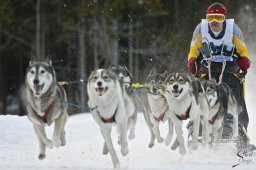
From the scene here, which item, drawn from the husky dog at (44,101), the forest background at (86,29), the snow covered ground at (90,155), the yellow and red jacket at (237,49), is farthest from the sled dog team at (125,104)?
the forest background at (86,29)

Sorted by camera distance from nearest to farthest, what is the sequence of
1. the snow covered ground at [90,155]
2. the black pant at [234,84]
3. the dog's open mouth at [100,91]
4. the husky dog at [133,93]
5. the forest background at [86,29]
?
the dog's open mouth at [100,91] → the snow covered ground at [90,155] → the husky dog at [133,93] → the black pant at [234,84] → the forest background at [86,29]

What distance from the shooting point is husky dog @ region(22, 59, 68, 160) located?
718cm

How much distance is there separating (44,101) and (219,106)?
190 cm

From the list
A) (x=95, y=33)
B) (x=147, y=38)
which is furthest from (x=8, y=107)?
(x=147, y=38)

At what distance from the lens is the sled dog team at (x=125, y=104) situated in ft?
23.8

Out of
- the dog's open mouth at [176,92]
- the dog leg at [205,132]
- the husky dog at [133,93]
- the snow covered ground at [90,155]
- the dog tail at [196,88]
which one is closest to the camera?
the snow covered ground at [90,155]

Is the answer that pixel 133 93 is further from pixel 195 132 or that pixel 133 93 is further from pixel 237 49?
pixel 237 49

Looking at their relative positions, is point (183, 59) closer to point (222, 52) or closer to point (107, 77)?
point (222, 52)

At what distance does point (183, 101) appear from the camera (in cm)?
783

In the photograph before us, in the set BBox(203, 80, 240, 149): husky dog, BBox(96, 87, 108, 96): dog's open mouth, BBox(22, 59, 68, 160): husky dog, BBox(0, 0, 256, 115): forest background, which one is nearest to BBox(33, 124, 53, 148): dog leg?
BBox(22, 59, 68, 160): husky dog

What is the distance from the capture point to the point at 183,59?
1986 cm

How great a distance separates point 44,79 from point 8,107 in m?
21.0

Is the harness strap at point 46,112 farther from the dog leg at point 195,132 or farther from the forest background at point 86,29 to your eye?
the forest background at point 86,29

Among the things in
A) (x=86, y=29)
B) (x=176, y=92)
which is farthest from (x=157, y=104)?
(x=86, y=29)
